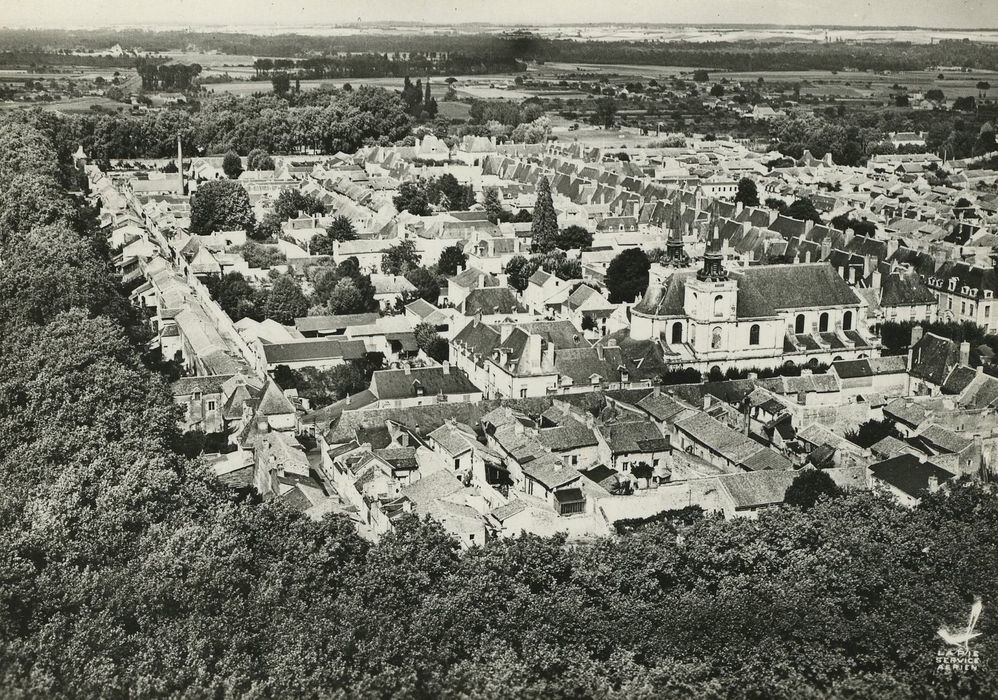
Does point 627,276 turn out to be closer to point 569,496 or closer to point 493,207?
point 493,207

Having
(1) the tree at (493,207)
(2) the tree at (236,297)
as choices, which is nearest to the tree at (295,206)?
(1) the tree at (493,207)

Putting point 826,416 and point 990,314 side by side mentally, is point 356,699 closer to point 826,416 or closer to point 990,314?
point 826,416

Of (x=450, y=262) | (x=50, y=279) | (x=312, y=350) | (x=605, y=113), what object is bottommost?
(x=312, y=350)

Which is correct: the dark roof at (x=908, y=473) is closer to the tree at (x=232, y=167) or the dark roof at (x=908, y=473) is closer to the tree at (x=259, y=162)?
the tree at (x=232, y=167)

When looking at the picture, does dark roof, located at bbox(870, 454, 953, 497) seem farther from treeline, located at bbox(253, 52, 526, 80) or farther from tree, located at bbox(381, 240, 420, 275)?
treeline, located at bbox(253, 52, 526, 80)

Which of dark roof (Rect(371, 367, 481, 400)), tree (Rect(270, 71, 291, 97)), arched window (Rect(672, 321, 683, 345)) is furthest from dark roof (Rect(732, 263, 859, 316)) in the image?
tree (Rect(270, 71, 291, 97))

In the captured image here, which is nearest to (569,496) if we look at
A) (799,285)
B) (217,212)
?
(799,285)

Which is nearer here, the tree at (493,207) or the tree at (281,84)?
the tree at (493,207)
